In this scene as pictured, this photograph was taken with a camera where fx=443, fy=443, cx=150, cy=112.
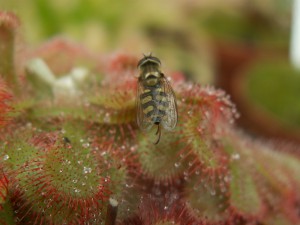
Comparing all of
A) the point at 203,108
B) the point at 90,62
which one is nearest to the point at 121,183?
the point at 203,108

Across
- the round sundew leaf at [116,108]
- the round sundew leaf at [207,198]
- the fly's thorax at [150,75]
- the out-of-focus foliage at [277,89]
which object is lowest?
the round sundew leaf at [207,198]

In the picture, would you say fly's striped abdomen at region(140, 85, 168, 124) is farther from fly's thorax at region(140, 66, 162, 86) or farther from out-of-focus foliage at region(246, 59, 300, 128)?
out-of-focus foliage at region(246, 59, 300, 128)

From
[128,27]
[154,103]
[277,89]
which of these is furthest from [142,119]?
[277,89]

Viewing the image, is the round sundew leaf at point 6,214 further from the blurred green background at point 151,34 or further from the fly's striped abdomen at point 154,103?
the blurred green background at point 151,34

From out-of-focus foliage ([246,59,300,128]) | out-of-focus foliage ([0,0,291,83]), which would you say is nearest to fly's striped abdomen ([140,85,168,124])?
out-of-focus foliage ([0,0,291,83])

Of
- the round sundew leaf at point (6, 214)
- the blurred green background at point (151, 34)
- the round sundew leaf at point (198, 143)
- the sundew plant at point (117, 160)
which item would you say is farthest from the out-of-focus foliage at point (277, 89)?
the round sundew leaf at point (6, 214)

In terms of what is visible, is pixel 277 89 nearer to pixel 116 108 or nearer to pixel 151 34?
pixel 151 34
